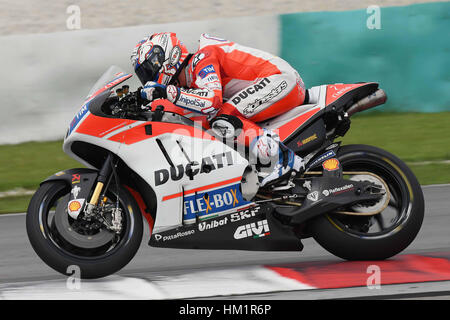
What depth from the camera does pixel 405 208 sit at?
4938mm

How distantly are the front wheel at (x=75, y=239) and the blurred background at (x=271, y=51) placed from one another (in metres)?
3.93

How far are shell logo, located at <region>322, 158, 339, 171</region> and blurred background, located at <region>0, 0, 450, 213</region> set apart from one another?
363 centimetres

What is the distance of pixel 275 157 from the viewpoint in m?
4.84

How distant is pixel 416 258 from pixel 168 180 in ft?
5.81

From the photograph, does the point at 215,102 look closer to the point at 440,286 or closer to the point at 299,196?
the point at 299,196

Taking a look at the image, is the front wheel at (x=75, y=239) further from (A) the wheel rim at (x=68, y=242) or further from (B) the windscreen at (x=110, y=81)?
(B) the windscreen at (x=110, y=81)

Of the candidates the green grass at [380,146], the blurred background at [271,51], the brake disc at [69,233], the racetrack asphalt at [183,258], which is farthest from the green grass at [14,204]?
the brake disc at [69,233]

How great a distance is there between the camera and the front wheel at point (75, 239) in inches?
179

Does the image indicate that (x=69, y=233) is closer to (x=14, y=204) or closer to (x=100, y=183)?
(x=100, y=183)

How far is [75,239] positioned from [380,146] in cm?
583

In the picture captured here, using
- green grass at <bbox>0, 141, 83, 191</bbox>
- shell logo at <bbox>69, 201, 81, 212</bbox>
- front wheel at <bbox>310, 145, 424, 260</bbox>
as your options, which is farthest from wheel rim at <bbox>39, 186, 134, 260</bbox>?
green grass at <bbox>0, 141, 83, 191</bbox>

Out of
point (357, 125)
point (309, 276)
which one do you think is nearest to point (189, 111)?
point (309, 276)

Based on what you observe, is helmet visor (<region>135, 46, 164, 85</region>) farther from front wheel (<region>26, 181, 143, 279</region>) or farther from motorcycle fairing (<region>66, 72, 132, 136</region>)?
front wheel (<region>26, 181, 143, 279</region>)

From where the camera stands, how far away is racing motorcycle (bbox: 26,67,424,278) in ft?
15.0
